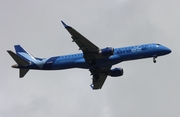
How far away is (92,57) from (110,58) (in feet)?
11.5

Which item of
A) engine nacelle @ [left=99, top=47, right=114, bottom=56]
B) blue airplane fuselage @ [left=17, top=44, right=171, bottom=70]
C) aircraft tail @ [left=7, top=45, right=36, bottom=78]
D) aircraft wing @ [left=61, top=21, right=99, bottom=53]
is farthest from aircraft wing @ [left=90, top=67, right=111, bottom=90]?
aircraft tail @ [left=7, top=45, right=36, bottom=78]

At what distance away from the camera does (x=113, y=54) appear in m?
78.3

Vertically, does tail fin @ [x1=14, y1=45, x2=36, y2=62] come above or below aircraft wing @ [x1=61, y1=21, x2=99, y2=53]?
below

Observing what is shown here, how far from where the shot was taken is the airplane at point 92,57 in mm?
77250

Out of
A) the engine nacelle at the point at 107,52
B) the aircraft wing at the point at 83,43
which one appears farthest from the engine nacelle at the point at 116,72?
the aircraft wing at the point at 83,43

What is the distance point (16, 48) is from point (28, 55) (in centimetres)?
351

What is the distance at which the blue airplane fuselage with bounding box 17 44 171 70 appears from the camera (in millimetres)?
77500

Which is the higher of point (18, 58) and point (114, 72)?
point (18, 58)

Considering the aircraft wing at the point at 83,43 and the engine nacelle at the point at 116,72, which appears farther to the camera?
the engine nacelle at the point at 116,72

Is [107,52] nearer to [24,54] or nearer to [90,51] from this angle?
[90,51]

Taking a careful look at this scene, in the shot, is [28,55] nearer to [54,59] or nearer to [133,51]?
[54,59]

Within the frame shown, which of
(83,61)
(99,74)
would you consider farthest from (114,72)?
(83,61)

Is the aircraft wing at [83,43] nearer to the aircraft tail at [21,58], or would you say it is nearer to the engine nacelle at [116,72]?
the engine nacelle at [116,72]

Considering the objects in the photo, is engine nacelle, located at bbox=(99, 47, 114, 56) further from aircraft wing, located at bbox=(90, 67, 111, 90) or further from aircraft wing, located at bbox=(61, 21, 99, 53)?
aircraft wing, located at bbox=(90, 67, 111, 90)
